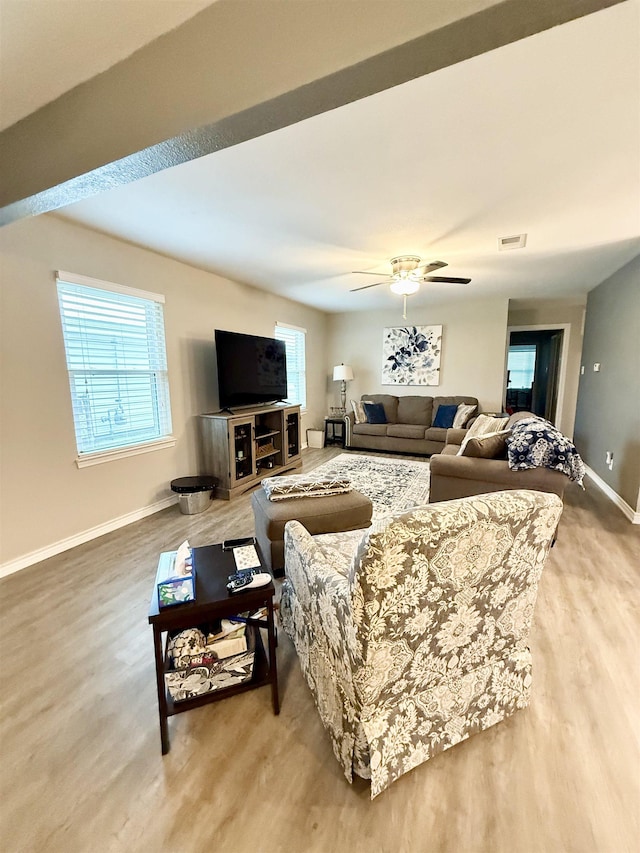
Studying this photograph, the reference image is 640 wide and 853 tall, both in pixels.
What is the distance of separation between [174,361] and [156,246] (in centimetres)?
104

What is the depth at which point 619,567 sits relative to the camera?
236 centimetres

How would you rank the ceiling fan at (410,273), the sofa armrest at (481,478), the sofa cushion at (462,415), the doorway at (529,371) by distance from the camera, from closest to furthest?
1. the sofa armrest at (481,478)
2. the ceiling fan at (410,273)
3. the sofa cushion at (462,415)
4. the doorway at (529,371)

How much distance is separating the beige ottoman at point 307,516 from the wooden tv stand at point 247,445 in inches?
57.7

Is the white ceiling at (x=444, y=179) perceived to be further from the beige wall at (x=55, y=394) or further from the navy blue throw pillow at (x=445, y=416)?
the navy blue throw pillow at (x=445, y=416)

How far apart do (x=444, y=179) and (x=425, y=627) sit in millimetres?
2282

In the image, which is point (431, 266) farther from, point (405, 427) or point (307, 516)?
point (405, 427)

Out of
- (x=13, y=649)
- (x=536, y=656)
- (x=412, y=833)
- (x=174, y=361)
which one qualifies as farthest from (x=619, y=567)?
(x=174, y=361)

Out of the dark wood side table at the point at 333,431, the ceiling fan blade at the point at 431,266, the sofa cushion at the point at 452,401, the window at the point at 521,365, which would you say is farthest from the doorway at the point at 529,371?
the ceiling fan blade at the point at 431,266

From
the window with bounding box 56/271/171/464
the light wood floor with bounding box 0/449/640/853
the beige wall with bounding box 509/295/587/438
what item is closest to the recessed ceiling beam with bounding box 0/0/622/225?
the window with bounding box 56/271/171/464

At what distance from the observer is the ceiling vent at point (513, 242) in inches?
113

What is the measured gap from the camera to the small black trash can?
3260 millimetres

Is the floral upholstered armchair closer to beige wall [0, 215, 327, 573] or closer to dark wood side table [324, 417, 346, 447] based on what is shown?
beige wall [0, 215, 327, 573]

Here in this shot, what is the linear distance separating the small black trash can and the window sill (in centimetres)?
38

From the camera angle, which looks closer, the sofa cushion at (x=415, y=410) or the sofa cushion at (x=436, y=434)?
the sofa cushion at (x=436, y=434)
